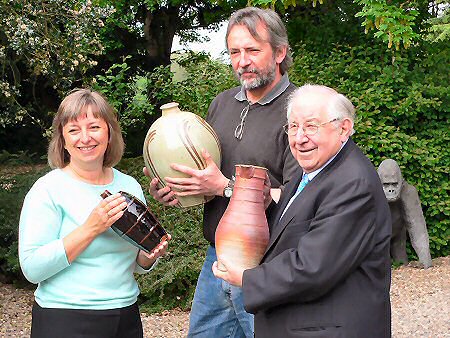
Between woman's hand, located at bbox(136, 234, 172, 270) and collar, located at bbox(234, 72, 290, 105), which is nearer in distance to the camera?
woman's hand, located at bbox(136, 234, 172, 270)

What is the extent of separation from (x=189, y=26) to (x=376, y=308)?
9.27 meters

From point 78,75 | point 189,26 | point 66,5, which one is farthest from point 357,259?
point 189,26

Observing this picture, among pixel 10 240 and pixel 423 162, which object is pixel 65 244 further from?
pixel 423 162

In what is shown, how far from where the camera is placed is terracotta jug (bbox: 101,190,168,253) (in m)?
2.31

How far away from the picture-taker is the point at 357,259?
1.93 m

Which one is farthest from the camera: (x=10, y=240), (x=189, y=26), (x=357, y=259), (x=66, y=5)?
(x=189, y=26)

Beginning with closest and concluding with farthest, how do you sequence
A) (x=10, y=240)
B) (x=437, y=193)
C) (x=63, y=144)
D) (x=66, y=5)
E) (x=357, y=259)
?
(x=357, y=259), (x=63, y=144), (x=66, y=5), (x=10, y=240), (x=437, y=193)

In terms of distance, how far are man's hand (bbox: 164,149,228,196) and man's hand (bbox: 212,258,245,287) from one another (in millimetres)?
343

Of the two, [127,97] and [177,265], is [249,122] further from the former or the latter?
[127,97]

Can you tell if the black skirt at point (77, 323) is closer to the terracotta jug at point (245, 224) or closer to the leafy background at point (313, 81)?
the terracotta jug at point (245, 224)

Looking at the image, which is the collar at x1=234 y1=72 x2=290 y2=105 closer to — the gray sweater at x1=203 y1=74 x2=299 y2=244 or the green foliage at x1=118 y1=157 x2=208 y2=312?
the gray sweater at x1=203 y1=74 x2=299 y2=244

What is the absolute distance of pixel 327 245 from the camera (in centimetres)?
190

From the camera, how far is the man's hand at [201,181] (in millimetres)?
2445

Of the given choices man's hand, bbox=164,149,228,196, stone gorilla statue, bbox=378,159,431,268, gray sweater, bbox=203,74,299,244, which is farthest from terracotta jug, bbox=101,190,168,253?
stone gorilla statue, bbox=378,159,431,268
